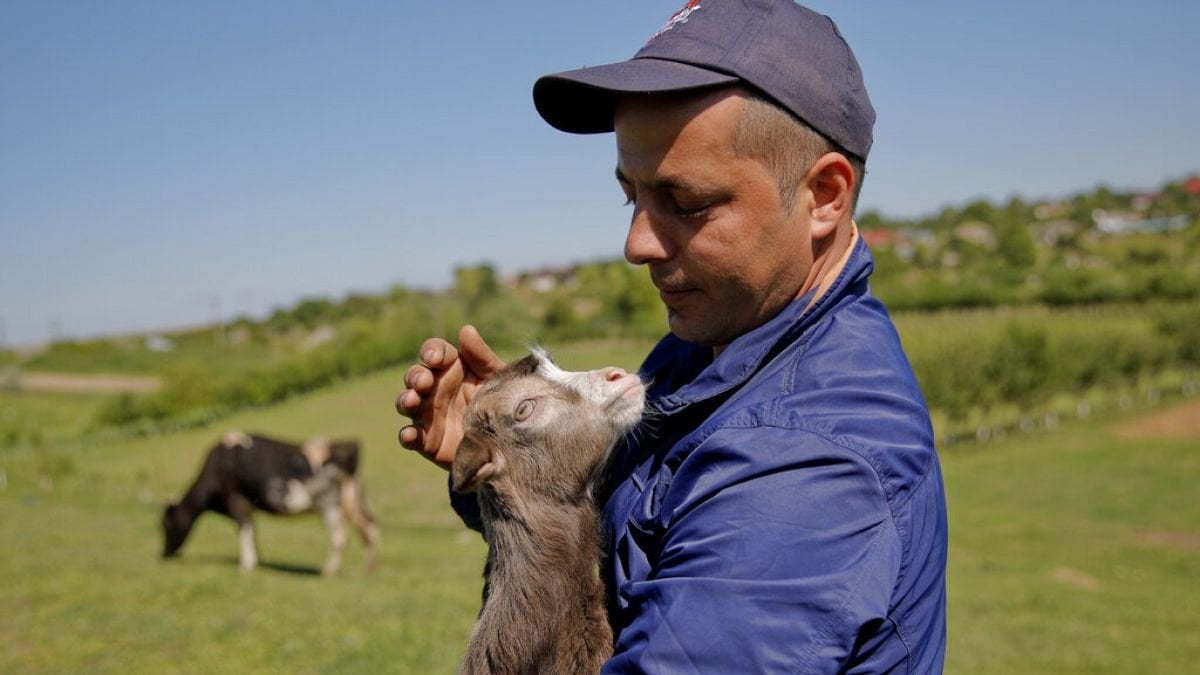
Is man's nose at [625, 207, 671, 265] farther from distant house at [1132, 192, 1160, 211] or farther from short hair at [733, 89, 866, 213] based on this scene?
distant house at [1132, 192, 1160, 211]

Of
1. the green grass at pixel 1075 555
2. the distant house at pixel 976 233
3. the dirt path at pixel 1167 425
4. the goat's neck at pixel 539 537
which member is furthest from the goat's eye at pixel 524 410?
the distant house at pixel 976 233

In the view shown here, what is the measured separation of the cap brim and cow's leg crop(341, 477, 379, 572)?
55.6 feet

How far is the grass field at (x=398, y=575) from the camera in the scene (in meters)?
11.2

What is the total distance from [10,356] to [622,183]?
94.2 meters

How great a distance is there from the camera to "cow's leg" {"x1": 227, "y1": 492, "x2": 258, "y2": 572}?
17.2m

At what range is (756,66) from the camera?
1.91 metres

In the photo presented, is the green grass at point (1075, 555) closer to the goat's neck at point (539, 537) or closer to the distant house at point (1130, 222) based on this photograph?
the goat's neck at point (539, 537)

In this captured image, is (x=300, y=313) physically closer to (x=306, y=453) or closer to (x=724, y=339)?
(x=306, y=453)

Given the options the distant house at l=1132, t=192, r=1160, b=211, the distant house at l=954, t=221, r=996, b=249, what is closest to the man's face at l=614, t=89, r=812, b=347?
the distant house at l=954, t=221, r=996, b=249

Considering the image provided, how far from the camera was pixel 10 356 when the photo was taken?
82812mm

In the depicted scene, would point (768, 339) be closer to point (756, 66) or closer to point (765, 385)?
point (765, 385)

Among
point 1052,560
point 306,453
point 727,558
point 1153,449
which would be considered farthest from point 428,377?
point 1153,449

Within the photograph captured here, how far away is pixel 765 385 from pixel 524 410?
125 centimetres

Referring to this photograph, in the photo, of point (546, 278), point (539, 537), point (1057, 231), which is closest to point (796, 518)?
point (539, 537)
